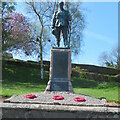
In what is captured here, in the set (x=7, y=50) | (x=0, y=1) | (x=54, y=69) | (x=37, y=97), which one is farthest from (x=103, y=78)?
(x=37, y=97)

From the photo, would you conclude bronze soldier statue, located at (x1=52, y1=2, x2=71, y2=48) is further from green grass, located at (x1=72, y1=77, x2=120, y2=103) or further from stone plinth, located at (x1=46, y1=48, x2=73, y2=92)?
green grass, located at (x1=72, y1=77, x2=120, y2=103)

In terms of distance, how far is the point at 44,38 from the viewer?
839 inches

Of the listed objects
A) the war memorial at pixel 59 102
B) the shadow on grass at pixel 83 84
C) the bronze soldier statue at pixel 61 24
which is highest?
the bronze soldier statue at pixel 61 24

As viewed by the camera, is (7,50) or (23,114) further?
(7,50)

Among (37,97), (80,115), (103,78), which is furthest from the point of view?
(103,78)

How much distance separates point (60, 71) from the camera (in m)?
8.37

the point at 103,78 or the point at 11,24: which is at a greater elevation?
the point at 11,24

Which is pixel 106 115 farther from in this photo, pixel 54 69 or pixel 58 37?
pixel 58 37

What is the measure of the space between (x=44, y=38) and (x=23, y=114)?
54.7 feet

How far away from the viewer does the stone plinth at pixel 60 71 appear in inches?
319

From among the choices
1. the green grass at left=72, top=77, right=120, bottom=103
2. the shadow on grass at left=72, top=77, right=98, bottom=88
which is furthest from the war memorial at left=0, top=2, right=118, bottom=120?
the shadow on grass at left=72, top=77, right=98, bottom=88

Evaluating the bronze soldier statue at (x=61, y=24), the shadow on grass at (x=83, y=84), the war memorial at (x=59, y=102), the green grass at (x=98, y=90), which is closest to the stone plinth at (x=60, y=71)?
the war memorial at (x=59, y=102)

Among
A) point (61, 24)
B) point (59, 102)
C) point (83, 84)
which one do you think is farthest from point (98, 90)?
point (59, 102)

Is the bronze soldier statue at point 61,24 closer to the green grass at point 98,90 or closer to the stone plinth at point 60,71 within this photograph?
the stone plinth at point 60,71
